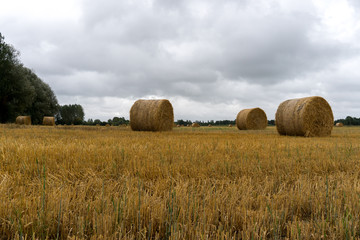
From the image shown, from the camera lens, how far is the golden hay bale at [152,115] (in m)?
14.5

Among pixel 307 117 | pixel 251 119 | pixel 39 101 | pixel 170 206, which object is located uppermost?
pixel 39 101

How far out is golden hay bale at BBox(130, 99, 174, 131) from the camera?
14.5m

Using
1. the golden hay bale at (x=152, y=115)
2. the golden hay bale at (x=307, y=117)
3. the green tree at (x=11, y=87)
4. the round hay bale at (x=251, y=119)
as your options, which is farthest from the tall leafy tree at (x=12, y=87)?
the golden hay bale at (x=307, y=117)

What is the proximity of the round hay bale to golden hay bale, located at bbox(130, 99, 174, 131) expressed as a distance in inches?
371

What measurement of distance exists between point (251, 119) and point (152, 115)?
1173cm

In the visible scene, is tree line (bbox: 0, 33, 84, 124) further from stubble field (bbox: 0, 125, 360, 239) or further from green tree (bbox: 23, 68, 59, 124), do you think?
stubble field (bbox: 0, 125, 360, 239)

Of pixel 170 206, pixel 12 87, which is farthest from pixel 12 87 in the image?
pixel 170 206

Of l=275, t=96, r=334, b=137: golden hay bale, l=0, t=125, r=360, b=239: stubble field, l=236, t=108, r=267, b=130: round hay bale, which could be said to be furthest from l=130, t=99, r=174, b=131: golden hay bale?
l=0, t=125, r=360, b=239: stubble field

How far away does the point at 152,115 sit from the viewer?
14.4 m

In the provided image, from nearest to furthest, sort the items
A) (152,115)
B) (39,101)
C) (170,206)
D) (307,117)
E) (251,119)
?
(170,206), (307,117), (152,115), (251,119), (39,101)

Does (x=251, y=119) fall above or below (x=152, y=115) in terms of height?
above

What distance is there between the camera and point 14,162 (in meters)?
3.76

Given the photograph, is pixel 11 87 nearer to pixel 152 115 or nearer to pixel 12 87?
pixel 12 87

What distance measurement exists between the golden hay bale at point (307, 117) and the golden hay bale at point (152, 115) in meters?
6.77
